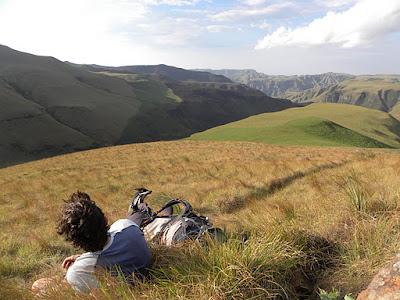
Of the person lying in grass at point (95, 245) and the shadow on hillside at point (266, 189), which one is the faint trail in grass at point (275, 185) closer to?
the shadow on hillside at point (266, 189)

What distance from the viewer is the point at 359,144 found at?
5712 centimetres

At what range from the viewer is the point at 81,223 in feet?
13.0

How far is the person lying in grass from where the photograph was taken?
3.98 metres

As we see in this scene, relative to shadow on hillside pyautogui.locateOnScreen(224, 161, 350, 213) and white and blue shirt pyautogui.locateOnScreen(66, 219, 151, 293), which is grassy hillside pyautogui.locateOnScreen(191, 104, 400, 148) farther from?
white and blue shirt pyautogui.locateOnScreen(66, 219, 151, 293)

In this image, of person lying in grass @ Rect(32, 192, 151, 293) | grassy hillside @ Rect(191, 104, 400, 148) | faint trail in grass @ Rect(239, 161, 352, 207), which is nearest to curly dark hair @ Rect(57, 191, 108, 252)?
person lying in grass @ Rect(32, 192, 151, 293)

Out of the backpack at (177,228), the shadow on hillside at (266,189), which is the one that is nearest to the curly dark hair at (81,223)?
the backpack at (177,228)

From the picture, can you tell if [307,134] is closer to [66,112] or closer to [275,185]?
[275,185]

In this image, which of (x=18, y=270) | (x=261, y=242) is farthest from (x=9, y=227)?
(x=261, y=242)

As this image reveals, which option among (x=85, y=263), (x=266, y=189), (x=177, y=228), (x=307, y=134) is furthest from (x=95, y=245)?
(x=307, y=134)

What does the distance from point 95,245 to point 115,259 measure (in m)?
0.25

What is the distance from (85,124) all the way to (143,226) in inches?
5137

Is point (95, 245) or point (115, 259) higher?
point (95, 245)

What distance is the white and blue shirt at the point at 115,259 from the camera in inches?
160

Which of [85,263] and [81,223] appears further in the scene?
[85,263]
